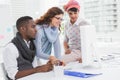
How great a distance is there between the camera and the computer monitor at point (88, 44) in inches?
67.8

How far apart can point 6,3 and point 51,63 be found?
2143 mm

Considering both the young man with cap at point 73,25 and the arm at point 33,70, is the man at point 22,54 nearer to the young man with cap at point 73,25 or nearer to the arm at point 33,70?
the arm at point 33,70

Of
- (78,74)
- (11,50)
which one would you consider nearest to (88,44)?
(78,74)

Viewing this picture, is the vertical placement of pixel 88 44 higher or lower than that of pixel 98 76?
higher

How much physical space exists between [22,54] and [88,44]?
1.68 feet

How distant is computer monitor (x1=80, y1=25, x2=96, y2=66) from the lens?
1.72 metres

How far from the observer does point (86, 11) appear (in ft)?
12.7

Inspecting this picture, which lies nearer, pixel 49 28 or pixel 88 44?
pixel 88 44

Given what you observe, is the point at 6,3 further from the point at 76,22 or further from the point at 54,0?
the point at 76,22

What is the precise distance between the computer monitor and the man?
28 centimetres

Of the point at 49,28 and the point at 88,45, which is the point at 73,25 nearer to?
the point at 49,28

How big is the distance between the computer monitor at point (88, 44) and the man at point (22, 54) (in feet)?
0.91

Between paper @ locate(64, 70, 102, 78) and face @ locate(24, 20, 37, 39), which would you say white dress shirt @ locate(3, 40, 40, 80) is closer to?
face @ locate(24, 20, 37, 39)

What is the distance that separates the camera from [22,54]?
1775 millimetres
